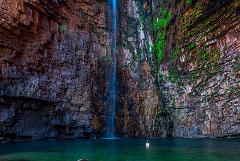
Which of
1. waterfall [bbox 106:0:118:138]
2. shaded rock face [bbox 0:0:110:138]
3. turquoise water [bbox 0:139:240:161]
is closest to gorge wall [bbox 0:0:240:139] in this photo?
shaded rock face [bbox 0:0:110:138]

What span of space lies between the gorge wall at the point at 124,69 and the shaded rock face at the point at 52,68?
81 mm

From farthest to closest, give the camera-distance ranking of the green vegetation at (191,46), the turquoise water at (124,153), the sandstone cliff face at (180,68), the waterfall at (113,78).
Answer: the waterfall at (113,78) → the green vegetation at (191,46) → the sandstone cliff face at (180,68) → the turquoise water at (124,153)

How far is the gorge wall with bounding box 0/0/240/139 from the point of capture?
25438mm

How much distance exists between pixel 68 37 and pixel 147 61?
8314 mm

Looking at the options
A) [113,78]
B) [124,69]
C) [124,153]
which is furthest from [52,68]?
[124,153]

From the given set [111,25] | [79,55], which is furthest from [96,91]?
[111,25]

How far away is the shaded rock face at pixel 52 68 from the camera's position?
80.6ft

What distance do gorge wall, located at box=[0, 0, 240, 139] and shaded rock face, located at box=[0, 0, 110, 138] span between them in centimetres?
8

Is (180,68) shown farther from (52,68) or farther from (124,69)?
(52,68)

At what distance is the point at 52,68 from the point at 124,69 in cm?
800

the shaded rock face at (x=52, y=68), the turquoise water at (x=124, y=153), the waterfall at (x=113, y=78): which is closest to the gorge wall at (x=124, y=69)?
the shaded rock face at (x=52, y=68)

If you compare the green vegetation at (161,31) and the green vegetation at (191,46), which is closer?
the green vegetation at (191,46)

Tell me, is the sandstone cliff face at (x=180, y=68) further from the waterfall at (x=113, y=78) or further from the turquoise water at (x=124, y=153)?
the turquoise water at (x=124, y=153)

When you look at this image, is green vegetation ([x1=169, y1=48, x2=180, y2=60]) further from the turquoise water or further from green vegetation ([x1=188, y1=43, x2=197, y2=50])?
the turquoise water
